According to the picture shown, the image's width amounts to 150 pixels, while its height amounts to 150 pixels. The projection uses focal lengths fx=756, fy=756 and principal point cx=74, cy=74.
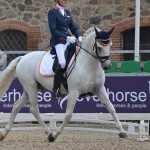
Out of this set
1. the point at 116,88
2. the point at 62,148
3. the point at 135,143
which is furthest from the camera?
the point at 116,88

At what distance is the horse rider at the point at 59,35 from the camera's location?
13.7 meters

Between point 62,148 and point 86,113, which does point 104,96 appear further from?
point 86,113

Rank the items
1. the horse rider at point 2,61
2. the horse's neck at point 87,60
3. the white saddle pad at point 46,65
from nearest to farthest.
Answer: the horse's neck at point 87,60 < the white saddle pad at point 46,65 < the horse rider at point 2,61

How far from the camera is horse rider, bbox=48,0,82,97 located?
1366 centimetres

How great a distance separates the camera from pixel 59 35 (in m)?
13.9

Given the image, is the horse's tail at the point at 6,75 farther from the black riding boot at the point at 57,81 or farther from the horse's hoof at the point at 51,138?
the horse's hoof at the point at 51,138

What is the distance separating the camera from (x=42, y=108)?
56.2ft

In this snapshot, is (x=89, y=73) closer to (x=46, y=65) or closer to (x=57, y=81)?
(x=57, y=81)

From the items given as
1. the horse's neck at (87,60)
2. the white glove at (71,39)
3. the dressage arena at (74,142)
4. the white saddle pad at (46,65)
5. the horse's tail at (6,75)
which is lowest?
the dressage arena at (74,142)

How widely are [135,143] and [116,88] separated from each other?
3.24m

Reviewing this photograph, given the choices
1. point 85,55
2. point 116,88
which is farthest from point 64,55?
point 116,88

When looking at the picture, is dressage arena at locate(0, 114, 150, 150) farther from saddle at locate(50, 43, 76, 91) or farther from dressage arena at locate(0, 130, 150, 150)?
saddle at locate(50, 43, 76, 91)

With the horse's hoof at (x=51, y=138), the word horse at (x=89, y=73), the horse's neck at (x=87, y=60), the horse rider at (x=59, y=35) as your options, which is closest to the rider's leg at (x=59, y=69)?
the horse rider at (x=59, y=35)

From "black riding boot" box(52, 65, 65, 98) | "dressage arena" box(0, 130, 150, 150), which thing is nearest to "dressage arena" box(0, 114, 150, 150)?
"dressage arena" box(0, 130, 150, 150)
